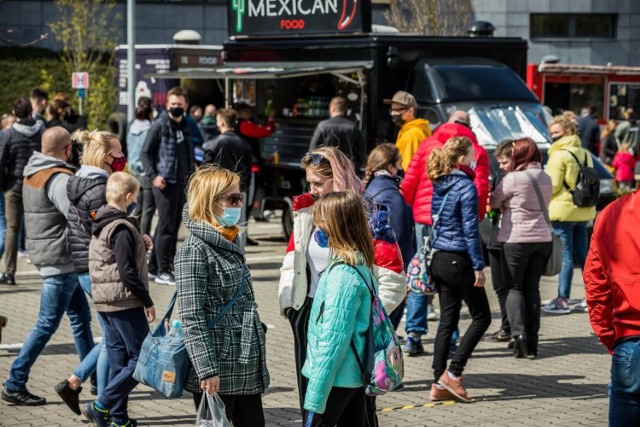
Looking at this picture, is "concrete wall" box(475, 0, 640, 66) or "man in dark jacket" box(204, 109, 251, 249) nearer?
"man in dark jacket" box(204, 109, 251, 249)

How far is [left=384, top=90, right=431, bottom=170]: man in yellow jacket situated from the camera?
454 inches

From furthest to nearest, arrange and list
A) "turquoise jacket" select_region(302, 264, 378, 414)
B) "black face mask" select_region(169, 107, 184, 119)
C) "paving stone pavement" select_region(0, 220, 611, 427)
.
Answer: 1. "black face mask" select_region(169, 107, 184, 119)
2. "paving stone pavement" select_region(0, 220, 611, 427)
3. "turquoise jacket" select_region(302, 264, 378, 414)

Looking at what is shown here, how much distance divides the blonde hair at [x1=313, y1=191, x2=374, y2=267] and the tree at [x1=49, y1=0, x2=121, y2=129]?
26.0 m

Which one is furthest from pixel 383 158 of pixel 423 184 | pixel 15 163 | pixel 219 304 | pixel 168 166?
pixel 15 163

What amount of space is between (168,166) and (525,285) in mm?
4879

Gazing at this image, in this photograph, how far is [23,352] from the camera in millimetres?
8375

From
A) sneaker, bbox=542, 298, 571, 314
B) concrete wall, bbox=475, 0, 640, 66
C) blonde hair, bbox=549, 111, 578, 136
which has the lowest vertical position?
sneaker, bbox=542, 298, 571, 314

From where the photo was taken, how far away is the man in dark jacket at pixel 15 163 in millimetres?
12891

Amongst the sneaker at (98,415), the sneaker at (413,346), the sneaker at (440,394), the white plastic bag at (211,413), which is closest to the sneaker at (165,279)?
the sneaker at (413,346)

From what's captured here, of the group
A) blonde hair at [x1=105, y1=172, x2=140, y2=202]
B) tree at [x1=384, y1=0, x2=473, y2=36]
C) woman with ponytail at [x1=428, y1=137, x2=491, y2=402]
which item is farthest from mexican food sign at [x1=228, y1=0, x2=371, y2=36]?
tree at [x1=384, y1=0, x2=473, y2=36]

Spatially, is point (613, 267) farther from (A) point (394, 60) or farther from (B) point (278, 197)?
(B) point (278, 197)

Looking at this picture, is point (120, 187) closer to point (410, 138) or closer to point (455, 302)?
point (455, 302)

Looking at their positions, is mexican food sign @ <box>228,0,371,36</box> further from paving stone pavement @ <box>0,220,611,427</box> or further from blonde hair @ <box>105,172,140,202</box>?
blonde hair @ <box>105,172,140,202</box>

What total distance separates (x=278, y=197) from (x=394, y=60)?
2599mm
